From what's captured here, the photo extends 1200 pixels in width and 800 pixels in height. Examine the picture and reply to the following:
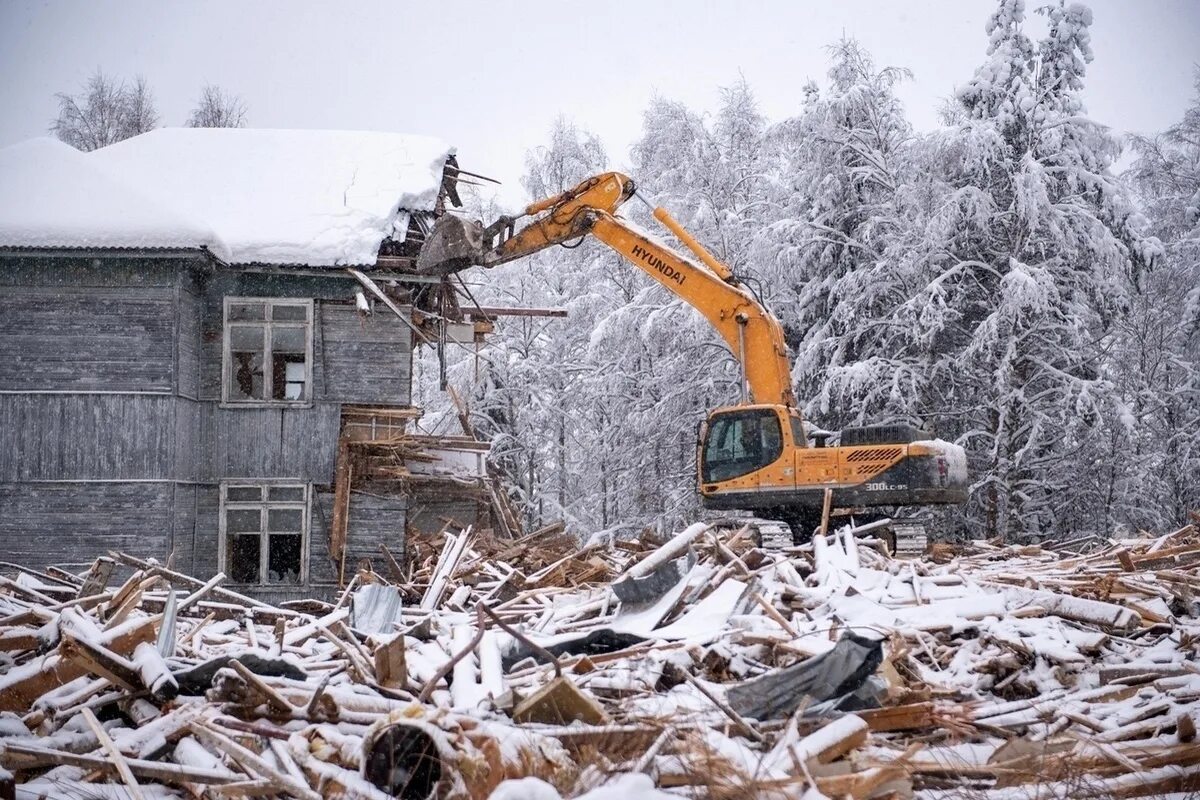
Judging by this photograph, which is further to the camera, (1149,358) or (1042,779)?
(1149,358)

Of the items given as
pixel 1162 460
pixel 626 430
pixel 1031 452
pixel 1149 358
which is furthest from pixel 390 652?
pixel 1149 358

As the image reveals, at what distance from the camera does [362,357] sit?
16.1 meters

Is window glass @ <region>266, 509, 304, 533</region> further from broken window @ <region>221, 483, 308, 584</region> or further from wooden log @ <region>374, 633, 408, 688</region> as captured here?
wooden log @ <region>374, 633, 408, 688</region>

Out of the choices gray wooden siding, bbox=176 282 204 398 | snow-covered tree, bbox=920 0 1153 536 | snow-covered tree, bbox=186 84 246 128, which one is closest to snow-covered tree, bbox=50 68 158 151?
snow-covered tree, bbox=186 84 246 128

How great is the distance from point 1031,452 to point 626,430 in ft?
32.1

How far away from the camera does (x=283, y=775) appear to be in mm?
4906

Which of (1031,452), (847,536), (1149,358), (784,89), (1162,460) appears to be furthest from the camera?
(784,89)

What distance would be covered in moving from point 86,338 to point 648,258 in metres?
8.49

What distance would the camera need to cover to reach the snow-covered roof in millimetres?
14727

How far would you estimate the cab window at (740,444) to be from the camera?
14305 mm

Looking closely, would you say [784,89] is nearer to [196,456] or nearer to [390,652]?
[196,456]

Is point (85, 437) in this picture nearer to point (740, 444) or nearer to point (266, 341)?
point (266, 341)

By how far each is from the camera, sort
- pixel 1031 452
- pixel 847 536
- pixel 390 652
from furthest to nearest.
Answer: pixel 1031 452, pixel 847 536, pixel 390 652

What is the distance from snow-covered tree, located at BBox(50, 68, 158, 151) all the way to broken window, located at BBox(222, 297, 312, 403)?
19510 millimetres
